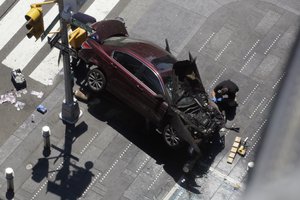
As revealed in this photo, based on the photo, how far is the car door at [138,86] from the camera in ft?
55.3

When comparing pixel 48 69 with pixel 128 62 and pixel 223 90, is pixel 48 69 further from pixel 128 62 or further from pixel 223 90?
pixel 223 90

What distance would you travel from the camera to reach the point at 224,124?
17.0 m

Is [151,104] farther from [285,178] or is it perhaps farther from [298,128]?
[285,178]

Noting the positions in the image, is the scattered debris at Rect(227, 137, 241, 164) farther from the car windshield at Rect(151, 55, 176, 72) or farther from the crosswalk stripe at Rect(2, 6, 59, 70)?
the crosswalk stripe at Rect(2, 6, 59, 70)

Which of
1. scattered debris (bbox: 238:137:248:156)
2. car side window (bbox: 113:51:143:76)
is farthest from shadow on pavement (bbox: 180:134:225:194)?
car side window (bbox: 113:51:143:76)

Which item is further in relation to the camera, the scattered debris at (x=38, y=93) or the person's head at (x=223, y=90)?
the scattered debris at (x=38, y=93)

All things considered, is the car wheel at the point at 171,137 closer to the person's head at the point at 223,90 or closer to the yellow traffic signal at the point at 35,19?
the person's head at the point at 223,90

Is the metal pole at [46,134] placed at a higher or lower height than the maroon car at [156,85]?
lower

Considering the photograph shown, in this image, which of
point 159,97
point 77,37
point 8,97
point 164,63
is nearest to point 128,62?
point 164,63

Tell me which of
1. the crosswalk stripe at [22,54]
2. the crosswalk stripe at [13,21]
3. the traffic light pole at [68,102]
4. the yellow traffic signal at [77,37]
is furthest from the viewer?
the crosswalk stripe at [13,21]

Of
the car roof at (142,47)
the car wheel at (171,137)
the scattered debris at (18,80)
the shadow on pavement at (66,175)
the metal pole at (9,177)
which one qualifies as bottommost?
the metal pole at (9,177)

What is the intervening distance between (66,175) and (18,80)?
333 centimetres

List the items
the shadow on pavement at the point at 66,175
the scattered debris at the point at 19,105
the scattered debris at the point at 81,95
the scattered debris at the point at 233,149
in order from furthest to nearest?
the scattered debris at the point at 81,95 < the scattered debris at the point at 19,105 < the scattered debris at the point at 233,149 < the shadow on pavement at the point at 66,175

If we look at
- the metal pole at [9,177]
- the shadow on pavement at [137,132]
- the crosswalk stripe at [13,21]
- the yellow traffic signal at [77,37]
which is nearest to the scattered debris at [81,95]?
the shadow on pavement at [137,132]
